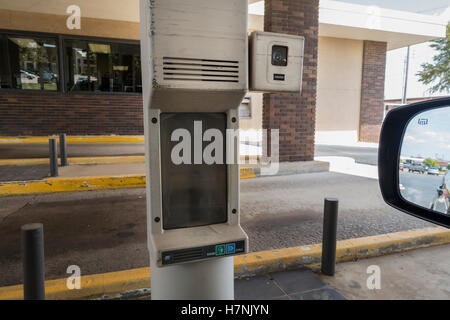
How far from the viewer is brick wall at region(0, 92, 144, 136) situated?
1089cm

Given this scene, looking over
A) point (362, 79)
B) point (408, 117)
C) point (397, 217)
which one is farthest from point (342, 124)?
point (408, 117)

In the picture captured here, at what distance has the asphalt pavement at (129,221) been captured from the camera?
352 cm

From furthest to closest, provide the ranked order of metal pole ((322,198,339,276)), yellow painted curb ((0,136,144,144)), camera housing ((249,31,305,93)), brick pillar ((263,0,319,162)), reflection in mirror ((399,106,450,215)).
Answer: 1. yellow painted curb ((0,136,144,144))
2. brick pillar ((263,0,319,162))
3. metal pole ((322,198,339,276))
4. camera housing ((249,31,305,93))
5. reflection in mirror ((399,106,450,215))

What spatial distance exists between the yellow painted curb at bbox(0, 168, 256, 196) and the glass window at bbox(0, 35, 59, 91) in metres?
6.19

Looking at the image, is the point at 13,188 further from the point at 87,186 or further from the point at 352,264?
the point at 352,264

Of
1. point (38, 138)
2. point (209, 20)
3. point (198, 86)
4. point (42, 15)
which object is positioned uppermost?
point (42, 15)

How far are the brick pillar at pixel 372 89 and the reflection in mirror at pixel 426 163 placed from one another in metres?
15.9

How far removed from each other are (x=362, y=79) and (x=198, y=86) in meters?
16.5

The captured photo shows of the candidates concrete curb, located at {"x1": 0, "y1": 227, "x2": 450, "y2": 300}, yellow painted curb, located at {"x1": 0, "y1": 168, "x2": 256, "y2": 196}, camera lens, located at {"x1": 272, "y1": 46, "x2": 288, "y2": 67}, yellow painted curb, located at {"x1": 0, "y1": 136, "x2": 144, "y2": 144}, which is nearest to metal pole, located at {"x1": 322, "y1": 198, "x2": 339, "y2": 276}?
concrete curb, located at {"x1": 0, "y1": 227, "x2": 450, "y2": 300}

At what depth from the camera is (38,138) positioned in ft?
35.0

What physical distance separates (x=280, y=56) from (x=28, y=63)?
12.1 meters

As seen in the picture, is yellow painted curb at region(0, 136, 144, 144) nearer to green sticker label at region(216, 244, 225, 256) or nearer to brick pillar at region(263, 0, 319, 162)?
→ brick pillar at region(263, 0, 319, 162)

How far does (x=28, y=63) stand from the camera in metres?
11.1

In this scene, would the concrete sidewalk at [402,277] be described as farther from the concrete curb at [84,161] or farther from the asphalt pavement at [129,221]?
the concrete curb at [84,161]
